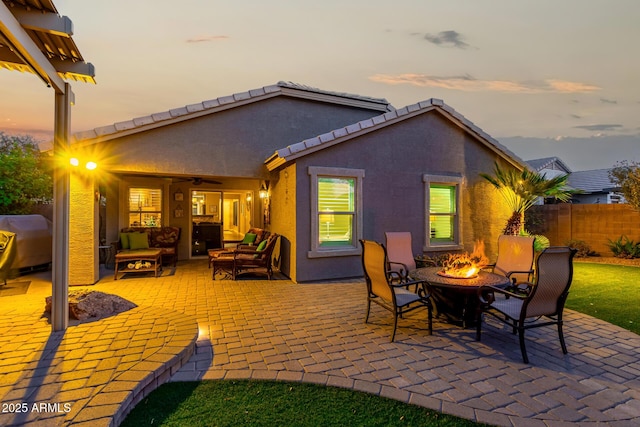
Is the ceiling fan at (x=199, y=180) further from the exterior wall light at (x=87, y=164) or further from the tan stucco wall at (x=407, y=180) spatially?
the tan stucco wall at (x=407, y=180)

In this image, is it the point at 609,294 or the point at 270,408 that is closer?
the point at 270,408

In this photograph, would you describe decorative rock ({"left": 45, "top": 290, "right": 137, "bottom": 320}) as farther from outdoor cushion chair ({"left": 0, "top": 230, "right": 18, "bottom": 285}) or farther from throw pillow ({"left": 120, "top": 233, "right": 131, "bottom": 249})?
throw pillow ({"left": 120, "top": 233, "right": 131, "bottom": 249})

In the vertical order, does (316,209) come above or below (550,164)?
below

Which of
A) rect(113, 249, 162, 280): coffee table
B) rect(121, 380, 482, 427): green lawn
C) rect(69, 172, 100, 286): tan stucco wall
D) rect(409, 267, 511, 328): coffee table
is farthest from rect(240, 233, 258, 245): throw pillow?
rect(121, 380, 482, 427): green lawn

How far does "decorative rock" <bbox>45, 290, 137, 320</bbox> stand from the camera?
4.59m

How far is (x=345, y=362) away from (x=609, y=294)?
21.2 feet

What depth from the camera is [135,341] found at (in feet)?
12.6

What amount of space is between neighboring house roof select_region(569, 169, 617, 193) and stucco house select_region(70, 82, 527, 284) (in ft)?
58.5

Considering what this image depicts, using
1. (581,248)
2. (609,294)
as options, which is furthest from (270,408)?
(581,248)

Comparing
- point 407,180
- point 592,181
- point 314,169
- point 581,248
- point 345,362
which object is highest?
point 592,181

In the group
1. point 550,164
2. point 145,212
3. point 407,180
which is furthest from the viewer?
point 550,164

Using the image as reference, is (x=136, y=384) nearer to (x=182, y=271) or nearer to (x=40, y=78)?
(x=40, y=78)

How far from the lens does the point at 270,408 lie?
2732mm

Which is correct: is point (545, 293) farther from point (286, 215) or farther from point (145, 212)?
point (145, 212)
